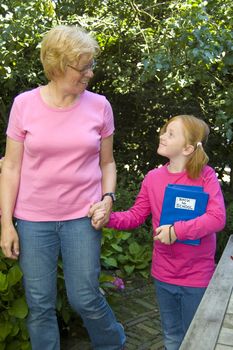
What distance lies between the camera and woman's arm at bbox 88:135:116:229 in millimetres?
2414

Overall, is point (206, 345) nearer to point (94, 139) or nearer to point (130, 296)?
point (94, 139)

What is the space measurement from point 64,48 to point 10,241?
0.91m

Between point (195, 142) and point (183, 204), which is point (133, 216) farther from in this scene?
point (195, 142)

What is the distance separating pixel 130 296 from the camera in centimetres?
439

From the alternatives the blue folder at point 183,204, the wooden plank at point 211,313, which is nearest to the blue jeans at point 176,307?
the wooden plank at point 211,313

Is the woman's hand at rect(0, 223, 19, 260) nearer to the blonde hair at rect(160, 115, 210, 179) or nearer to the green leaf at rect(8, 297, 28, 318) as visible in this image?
the green leaf at rect(8, 297, 28, 318)

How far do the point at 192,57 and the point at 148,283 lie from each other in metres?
2.07

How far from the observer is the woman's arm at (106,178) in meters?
2.41

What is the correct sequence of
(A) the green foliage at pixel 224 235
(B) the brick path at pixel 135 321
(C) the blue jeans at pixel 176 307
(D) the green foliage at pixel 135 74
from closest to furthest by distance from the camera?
(C) the blue jeans at pixel 176 307, (B) the brick path at pixel 135 321, (D) the green foliage at pixel 135 74, (A) the green foliage at pixel 224 235

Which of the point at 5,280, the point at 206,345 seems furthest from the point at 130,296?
the point at 206,345

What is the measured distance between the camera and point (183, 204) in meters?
2.39

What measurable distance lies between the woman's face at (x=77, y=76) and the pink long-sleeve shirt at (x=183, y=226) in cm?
57

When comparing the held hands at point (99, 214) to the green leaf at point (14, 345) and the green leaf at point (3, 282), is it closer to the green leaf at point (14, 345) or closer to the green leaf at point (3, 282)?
the green leaf at point (3, 282)

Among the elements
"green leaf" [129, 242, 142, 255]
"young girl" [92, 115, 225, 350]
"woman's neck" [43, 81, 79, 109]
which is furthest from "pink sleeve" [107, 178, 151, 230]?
"green leaf" [129, 242, 142, 255]
